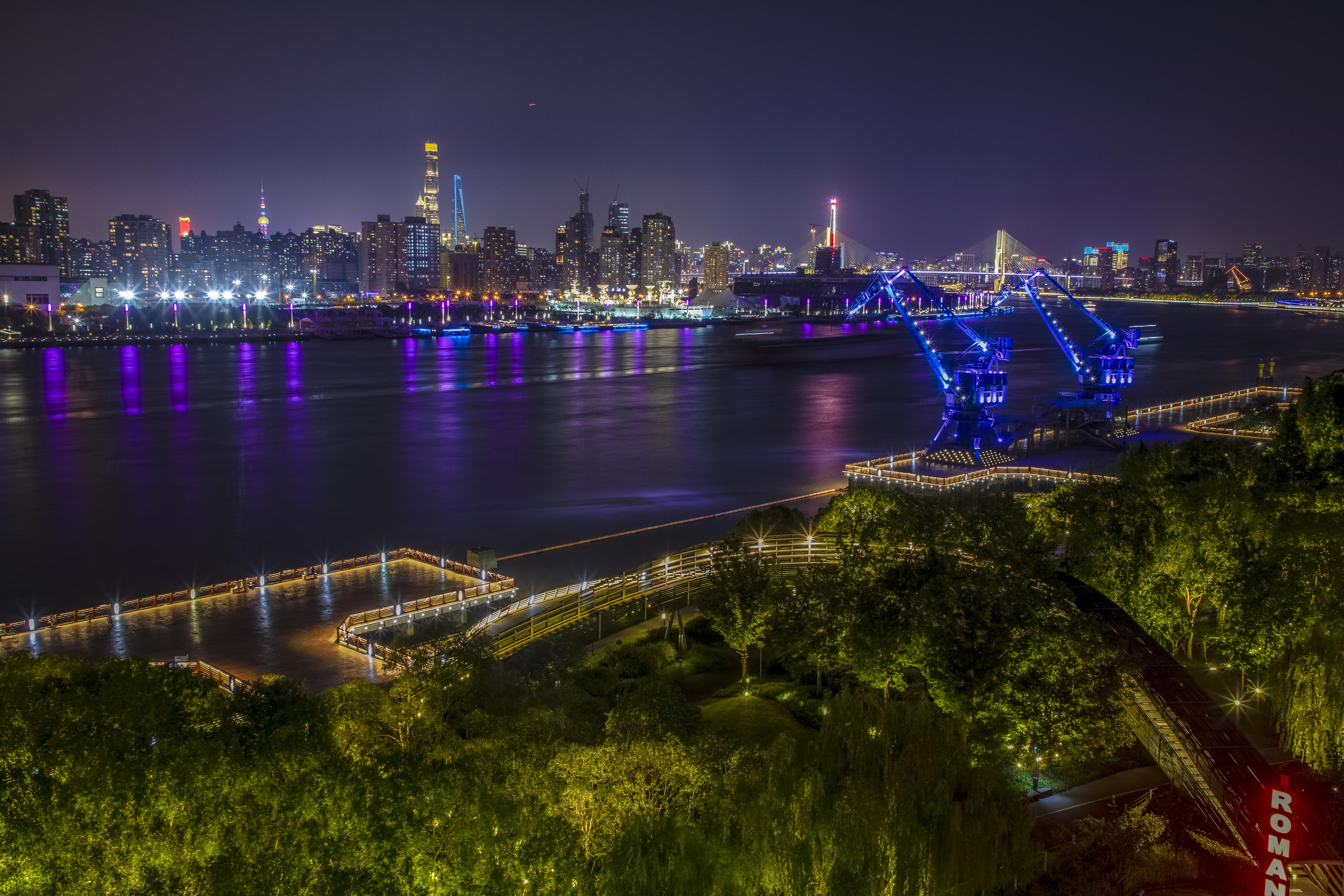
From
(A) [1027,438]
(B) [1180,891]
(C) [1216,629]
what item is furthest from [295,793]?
(A) [1027,438]

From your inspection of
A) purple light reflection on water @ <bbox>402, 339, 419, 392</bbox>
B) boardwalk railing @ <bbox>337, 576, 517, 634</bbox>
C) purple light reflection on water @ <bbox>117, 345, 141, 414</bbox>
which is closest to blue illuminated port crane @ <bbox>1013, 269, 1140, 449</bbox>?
boardwalk railing @ <bbox>337, 576, 517, 634</bbox>

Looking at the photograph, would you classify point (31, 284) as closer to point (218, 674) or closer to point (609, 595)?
point (609, 595)

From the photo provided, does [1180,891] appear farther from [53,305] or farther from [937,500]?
[53,305]

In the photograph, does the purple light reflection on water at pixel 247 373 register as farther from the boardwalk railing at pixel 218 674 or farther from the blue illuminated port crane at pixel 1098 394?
the boardwalk railing at pixel 218 674

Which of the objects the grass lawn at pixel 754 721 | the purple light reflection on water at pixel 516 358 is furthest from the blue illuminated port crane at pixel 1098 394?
the purple light reflection on water at pixel 516 358

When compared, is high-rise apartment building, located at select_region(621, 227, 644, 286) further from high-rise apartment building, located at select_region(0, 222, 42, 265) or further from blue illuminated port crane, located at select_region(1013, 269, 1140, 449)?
blue illuminated port crane, located at select_region(1013, 269, 1140, 449)
